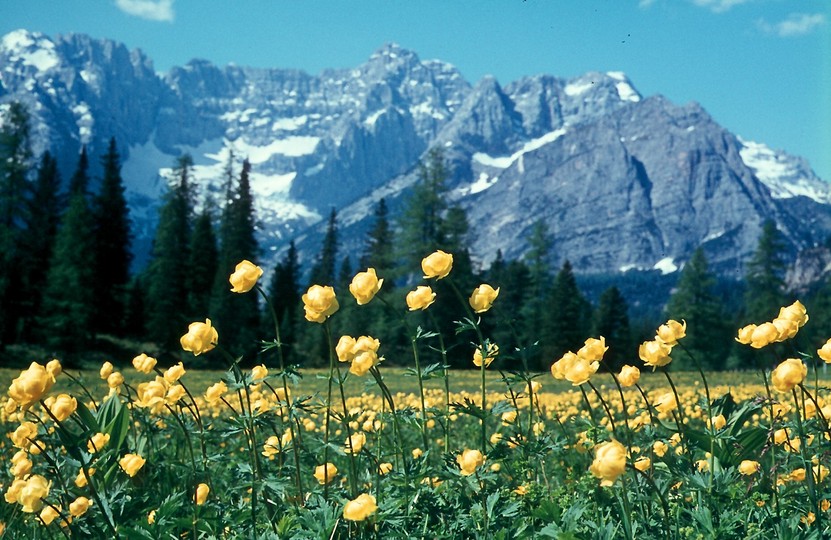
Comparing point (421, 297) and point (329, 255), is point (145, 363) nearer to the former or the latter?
point (421, 297)

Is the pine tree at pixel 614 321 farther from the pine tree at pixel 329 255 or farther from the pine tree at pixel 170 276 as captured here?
the pine tree at pixel 170 276

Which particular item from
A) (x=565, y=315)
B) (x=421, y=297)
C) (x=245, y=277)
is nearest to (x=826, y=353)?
(x=421, y=297)

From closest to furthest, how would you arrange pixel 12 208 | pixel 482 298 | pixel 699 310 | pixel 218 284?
pixel 482 298 → pixel 218 284 → pixel 12 208 → pixel 699 310

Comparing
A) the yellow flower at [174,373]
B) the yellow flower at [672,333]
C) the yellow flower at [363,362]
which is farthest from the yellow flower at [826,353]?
the yellow flower at [174,373]

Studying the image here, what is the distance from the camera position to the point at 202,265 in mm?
39875

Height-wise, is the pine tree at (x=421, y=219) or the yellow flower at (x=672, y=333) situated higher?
the pine tree at (x=421, y=219)

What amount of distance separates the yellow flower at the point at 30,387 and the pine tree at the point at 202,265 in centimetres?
3685

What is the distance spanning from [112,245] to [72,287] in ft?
30.0

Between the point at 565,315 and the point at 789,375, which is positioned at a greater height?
the point at 565,315

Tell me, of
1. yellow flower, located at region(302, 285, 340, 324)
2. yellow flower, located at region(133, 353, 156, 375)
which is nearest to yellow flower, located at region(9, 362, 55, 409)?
yellow flower, located at region(302, 285, 340, 324)

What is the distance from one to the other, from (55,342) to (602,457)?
102ft

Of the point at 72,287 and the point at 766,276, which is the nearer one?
the point at 72,287

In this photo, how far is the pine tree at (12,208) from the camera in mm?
30516

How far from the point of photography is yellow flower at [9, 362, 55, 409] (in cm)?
212
